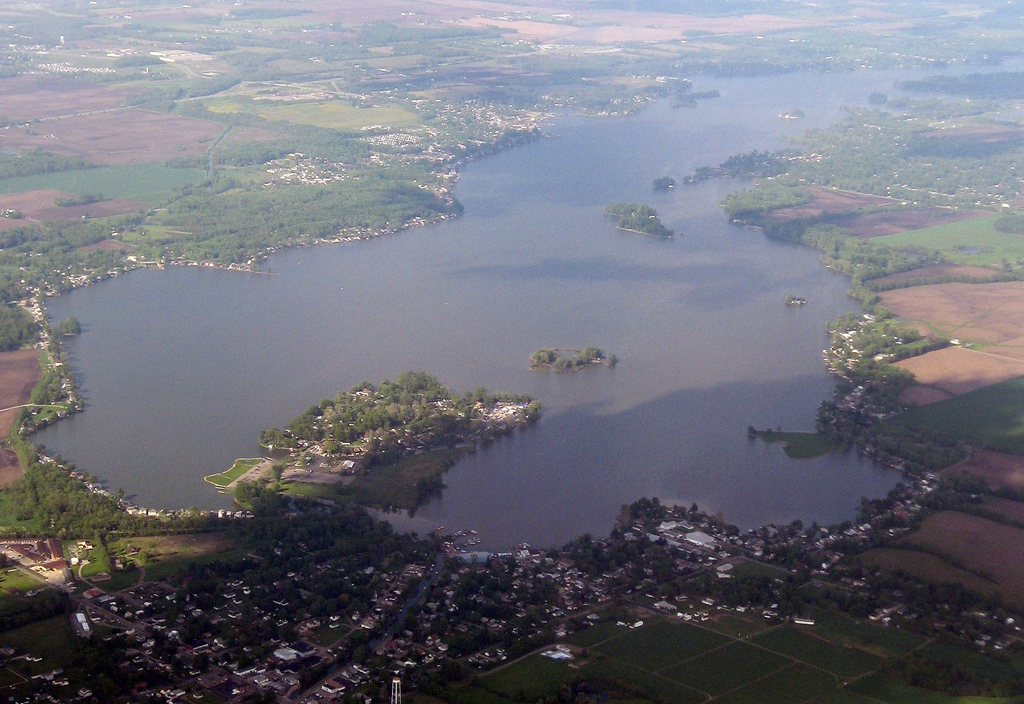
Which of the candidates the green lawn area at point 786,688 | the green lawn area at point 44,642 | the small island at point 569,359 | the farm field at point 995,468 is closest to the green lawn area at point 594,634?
the green lawn area at point 786,688

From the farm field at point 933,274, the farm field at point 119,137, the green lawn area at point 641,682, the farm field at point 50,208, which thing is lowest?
the green lawn area at point 641,682

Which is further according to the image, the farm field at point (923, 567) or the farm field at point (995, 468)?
the farm field at point (995, 468)

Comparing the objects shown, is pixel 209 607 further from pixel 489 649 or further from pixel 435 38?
pixel 435 38

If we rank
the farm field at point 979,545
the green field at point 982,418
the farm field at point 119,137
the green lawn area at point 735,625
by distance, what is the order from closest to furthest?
the green lawn area at point 735,625 < the farm field at point 979,545 < the green field at point 982,418 < the farm field at point 119,137

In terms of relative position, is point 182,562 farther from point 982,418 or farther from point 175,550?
point 982,418

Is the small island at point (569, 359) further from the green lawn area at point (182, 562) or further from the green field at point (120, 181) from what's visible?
the green field at point (120, 181)

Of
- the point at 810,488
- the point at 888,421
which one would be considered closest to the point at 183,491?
the point at 810,488

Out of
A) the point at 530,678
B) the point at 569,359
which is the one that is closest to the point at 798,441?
the point at 569,359
